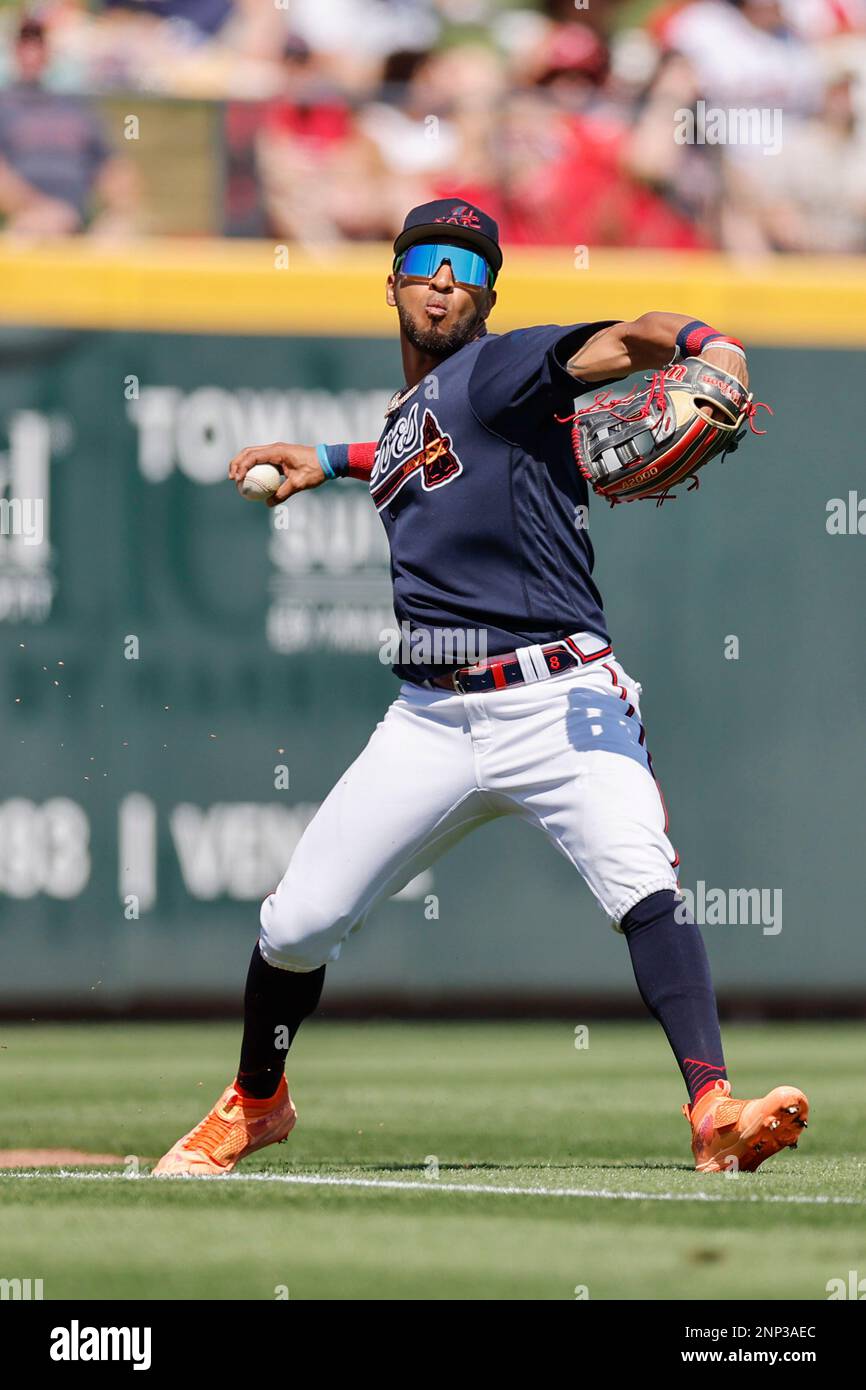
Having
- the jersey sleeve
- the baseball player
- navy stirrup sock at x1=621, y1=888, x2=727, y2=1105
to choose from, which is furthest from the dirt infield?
the jersey sleeve

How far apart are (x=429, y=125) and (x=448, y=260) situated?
5042mm

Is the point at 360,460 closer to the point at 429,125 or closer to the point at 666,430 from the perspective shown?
the point at 666,430

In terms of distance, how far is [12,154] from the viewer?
9.10 meters

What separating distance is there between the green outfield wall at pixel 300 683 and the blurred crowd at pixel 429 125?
2.07 feet

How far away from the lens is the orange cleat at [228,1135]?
16.2 feet

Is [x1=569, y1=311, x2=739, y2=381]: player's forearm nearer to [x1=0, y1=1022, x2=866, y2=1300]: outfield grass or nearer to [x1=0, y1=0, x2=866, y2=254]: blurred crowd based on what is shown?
[x1=0, y1=1022, x2=866, y2=1300]: outfield grass

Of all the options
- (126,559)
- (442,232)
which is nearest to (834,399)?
(126,559)

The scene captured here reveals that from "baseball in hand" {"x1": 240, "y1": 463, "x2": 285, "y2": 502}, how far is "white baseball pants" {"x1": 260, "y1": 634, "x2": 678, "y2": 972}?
0.66 m

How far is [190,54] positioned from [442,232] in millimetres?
5893

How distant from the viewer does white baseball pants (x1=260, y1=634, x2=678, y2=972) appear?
460 centimetres

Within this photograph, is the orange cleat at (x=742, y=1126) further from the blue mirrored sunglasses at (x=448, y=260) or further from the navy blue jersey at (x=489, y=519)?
the blue mirrored sunglasses at (x=448, y=260)

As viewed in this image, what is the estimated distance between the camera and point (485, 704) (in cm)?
471

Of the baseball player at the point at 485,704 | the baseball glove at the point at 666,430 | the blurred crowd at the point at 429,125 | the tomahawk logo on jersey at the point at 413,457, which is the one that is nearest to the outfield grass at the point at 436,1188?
the baseball player at the point at 485,704
